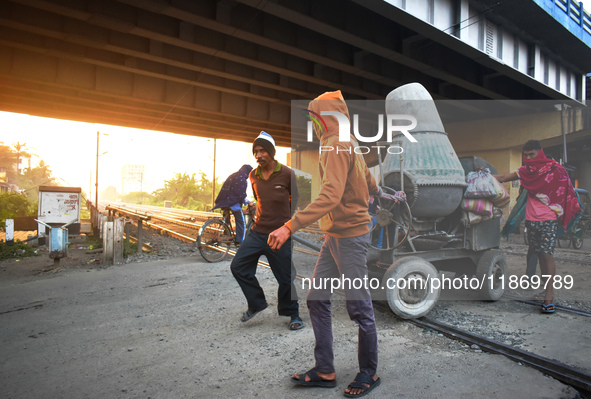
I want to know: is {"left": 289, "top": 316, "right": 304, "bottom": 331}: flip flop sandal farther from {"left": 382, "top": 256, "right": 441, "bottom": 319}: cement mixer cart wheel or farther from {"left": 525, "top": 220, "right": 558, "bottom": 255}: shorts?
{"left": 525, "top": 220, "right": 558, "bottom": 255}: shorts

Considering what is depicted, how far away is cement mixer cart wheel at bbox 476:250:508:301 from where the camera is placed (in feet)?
15.8

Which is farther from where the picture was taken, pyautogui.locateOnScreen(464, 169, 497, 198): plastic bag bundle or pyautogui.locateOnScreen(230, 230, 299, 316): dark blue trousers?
pyautogui.locateOnScreen(464, 169, 497, 198): plastic bag bundle

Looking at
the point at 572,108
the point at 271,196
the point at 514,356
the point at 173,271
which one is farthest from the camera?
the point at 572,108

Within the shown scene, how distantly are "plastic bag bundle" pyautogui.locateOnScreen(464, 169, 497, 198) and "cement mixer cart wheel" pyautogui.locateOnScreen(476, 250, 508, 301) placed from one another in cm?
84

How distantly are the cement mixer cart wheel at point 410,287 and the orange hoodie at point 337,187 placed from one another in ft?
4.69

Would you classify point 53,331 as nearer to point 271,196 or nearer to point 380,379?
point 271,196

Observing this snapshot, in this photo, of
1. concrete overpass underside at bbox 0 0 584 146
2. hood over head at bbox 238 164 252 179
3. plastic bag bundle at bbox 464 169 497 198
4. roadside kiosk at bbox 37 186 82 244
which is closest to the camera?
plastic bag bundle at bbox 464 169 497 198

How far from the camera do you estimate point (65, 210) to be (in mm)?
10602

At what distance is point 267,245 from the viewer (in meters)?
4.02

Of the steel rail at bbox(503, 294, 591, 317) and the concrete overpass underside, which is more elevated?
the concrete overpass underside

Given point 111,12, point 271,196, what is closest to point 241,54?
point 111,12

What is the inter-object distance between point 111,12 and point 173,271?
607cm

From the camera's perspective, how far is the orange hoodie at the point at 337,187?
259 cm

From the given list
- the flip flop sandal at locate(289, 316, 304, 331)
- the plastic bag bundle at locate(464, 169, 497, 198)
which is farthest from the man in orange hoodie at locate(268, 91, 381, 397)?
the plastic bag bundle at locate(464, 169, 497, 198)
